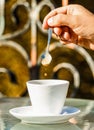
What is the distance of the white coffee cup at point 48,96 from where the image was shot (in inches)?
42.6

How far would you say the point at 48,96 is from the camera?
1095mm

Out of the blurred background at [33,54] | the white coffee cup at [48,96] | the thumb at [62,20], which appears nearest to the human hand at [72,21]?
the thumb at [62,20]

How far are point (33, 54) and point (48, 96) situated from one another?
138cm

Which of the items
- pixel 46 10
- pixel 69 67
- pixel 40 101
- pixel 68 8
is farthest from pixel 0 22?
pixel 40 101

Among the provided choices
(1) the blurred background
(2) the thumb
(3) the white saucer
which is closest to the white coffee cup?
(3) the white saucer

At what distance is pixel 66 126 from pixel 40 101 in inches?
3.7

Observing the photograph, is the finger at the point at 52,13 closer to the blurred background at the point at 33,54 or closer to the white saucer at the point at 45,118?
the white saucer at the point at 45,118

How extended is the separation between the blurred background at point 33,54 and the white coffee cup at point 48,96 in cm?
128

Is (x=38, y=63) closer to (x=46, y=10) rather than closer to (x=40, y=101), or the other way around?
(x=46, y=10)

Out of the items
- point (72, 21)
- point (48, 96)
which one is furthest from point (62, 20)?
point (48, 96)

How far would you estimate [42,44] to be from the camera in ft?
8.03

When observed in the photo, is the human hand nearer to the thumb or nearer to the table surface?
the thumb

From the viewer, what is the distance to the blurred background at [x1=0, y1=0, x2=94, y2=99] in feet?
7.94

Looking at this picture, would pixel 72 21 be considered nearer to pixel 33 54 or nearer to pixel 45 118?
pixel 45 118
